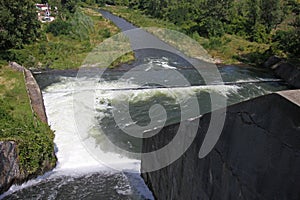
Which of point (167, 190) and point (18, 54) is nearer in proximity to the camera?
point (167, 190)

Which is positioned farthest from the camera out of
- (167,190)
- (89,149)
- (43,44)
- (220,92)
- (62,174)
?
(43,44)

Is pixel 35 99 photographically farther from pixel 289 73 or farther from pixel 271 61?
pixel 271 61

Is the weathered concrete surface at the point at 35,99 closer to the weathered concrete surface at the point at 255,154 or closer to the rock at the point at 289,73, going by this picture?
the weathered concrete surface at the point at 255,154

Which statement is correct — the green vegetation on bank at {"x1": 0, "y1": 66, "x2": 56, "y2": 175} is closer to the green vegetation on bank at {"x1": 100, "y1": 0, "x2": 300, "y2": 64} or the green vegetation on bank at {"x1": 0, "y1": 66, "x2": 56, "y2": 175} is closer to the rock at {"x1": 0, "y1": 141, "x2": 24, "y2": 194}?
the rock at {"x1": 0, "y1": 141, "x2": 24, "y2": 194}

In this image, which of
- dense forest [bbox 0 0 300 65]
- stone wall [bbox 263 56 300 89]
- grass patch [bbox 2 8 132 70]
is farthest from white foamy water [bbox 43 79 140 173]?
stone wall [bbox 263 56 300 89]

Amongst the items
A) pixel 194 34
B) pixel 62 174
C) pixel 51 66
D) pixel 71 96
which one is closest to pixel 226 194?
pixel 62 174

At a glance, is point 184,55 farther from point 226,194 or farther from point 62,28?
point 226,194

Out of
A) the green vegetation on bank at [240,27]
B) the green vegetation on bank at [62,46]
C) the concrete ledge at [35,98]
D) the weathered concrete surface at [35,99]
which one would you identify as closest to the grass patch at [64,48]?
the green vegetation on bank at [62,46]
